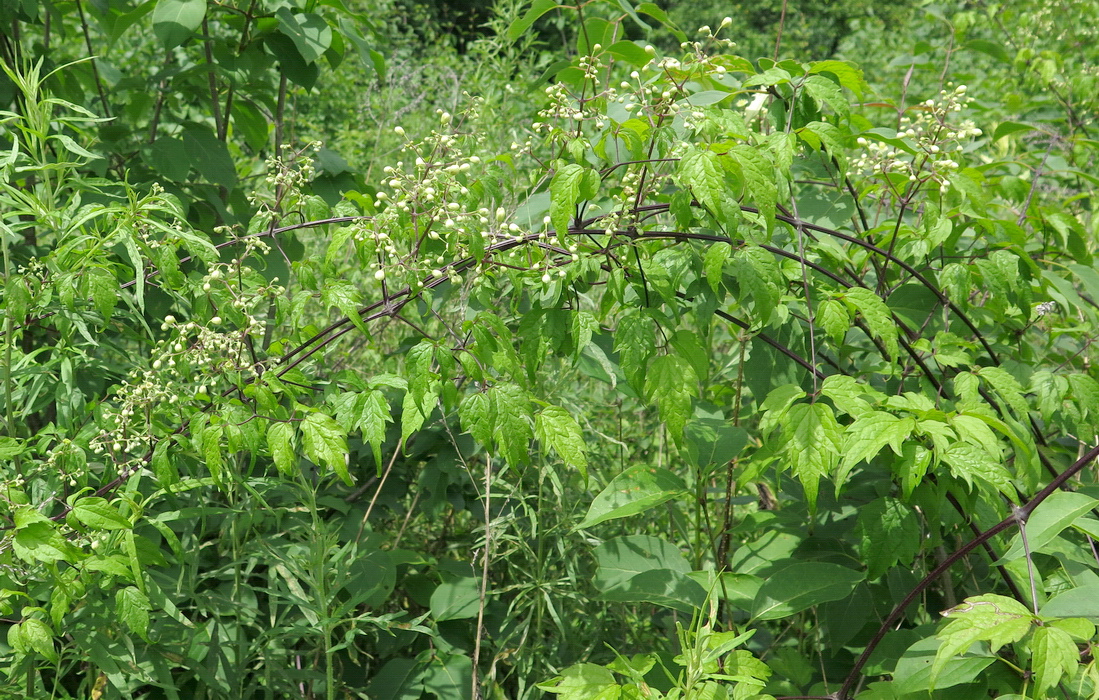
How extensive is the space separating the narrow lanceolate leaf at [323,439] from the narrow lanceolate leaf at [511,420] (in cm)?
24

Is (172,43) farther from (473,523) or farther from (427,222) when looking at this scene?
(473,523)

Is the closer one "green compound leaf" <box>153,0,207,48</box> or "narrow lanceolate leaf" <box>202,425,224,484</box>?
"narrow lanceolate leaf" <box>202,425,224,484</box>

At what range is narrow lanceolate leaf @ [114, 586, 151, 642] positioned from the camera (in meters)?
1.39

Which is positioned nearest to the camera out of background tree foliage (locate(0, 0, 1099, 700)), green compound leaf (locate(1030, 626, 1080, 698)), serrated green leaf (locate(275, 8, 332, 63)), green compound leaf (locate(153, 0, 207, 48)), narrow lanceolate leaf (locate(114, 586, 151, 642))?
green compound leaf (locate(1030, 626, 1080, 698))

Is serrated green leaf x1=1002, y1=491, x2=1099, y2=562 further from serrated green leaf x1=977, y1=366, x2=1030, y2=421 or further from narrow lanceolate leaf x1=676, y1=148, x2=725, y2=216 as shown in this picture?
narrow lanceolate leaf x1=676, y1=148, x2=725, y2=216

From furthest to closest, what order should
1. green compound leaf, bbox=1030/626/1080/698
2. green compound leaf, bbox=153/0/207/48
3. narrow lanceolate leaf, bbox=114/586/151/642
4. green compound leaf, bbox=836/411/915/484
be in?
green compound leaf, bbox=153/0/207/48 < narrow lanceolate leaf, bbox=114/586/151/642 < green compound leaf, bbox=836/411/915/484 < green compound leaf, bbox=1030/626/1080/698

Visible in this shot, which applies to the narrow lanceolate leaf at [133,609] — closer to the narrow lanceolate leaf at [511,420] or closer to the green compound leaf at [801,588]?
the narrow lanceolate leaf at [511,420]

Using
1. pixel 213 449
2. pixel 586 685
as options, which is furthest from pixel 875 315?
pixel 213 449

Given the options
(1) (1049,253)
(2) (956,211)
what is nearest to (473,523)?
(2) (956,211)

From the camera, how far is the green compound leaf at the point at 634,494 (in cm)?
149

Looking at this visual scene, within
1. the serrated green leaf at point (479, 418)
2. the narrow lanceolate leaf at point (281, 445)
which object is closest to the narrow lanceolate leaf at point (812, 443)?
the serrated green leaf at point (479, 418)

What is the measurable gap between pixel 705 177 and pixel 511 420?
46 cm

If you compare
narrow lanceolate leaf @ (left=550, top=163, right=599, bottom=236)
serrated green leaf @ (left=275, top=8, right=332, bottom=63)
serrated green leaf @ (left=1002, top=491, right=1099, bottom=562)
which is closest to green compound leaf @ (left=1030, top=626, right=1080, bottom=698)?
serrated green leaf @ (left=1002, top=491, right=1099, bottom=562)

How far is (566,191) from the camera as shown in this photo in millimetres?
1229
